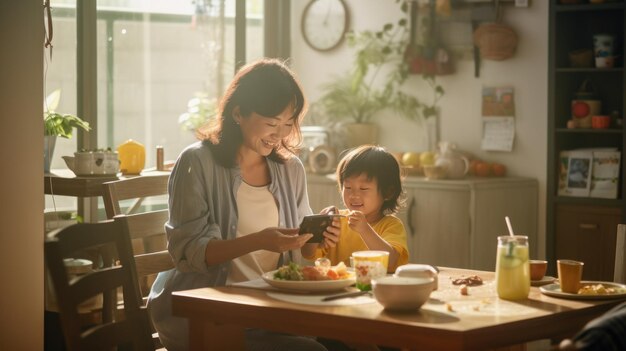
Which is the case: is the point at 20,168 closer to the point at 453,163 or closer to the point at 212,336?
the point at 212,336

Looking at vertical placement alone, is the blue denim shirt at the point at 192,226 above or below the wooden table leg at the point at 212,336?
above

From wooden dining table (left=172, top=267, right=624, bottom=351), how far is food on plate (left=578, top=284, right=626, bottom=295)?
39mm

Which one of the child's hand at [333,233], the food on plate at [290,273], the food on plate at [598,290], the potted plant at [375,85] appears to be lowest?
the food on plate at [598,290]

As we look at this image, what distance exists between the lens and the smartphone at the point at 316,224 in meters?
2.58

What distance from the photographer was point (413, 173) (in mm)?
5059

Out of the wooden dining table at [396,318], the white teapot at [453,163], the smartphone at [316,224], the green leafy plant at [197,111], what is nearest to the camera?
the wooden dining table at [396,318]

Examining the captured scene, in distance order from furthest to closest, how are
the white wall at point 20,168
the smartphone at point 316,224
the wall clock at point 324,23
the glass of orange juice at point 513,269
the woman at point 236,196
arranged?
1. the wall clock at point 324,23
2. the white wall at point 20,168
3. the woman at point 236,196
4. the smartphone at point 316,224
5. the glass of orange juice at point 513,269

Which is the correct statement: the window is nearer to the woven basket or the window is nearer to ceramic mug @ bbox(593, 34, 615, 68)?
the woven basket

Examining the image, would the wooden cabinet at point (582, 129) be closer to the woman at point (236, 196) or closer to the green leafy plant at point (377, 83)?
the green leafy plant at point (377, 83)

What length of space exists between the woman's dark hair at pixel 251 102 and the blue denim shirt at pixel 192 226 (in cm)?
4

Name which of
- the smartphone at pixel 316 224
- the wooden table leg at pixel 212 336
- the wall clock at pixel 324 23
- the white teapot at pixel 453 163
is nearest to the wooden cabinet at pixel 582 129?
the white teapot at pixel 453 163

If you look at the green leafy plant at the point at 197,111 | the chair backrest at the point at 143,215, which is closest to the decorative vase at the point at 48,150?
the chair backrest at the point at 143,215

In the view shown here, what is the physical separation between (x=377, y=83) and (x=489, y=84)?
0.70 metres

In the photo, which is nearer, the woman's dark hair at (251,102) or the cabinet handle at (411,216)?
the woman's dark hair at (251,102)
